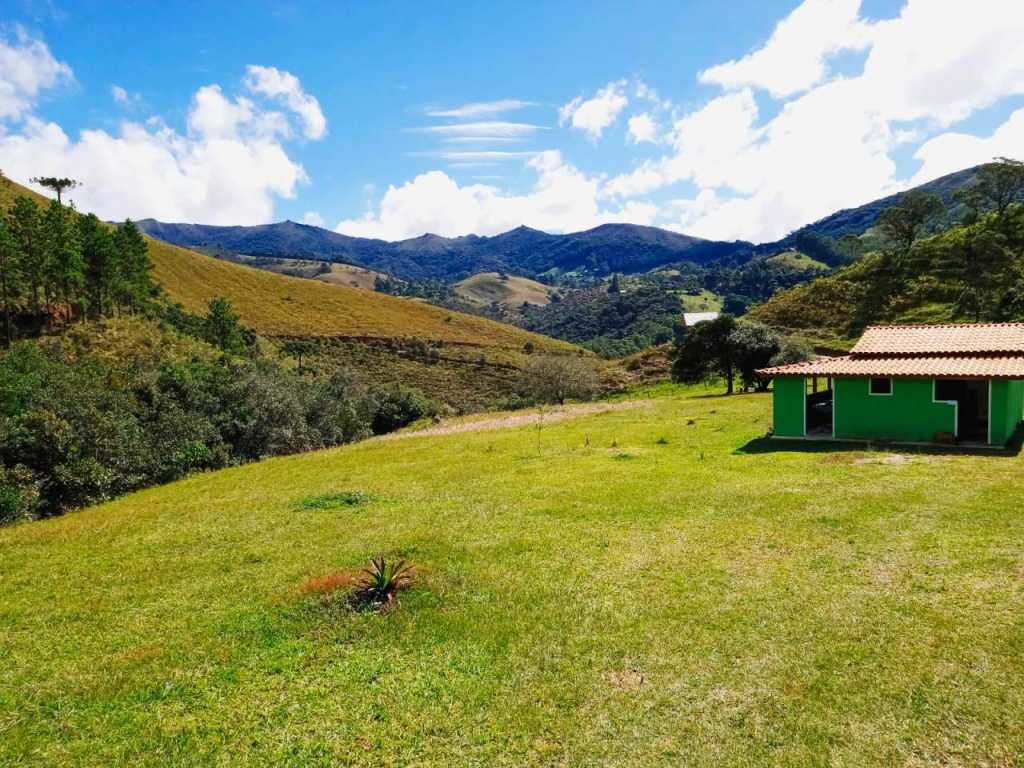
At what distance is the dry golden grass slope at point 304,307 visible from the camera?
4112 inches

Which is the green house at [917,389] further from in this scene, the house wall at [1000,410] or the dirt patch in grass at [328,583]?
the dirt patch in grass at [328,583]

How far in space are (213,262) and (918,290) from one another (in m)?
129

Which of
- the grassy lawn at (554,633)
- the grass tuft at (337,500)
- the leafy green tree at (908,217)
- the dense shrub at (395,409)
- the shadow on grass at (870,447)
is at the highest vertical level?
the leafy green tree at (908,217)

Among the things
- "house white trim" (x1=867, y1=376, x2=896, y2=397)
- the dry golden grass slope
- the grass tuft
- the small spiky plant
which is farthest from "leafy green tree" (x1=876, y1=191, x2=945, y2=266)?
the small spiky plant

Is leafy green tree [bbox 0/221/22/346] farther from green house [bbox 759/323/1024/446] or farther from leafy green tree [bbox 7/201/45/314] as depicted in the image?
green house [bbox 759/323/1024/446]

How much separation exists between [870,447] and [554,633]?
1907 centimetres

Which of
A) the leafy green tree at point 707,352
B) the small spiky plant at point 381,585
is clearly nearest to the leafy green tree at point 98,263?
the leafy green tree at point 707,352

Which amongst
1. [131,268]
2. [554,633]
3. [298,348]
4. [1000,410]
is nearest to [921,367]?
[1000,410]

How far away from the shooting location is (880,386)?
82.7ft

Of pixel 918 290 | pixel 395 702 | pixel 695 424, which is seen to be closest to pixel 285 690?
pixel 395 702

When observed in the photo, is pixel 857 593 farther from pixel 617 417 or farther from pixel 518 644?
pixel 617 417

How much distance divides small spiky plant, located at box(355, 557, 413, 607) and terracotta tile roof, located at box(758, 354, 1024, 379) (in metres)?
20.5

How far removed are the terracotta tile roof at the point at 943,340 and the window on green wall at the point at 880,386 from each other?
109 inches

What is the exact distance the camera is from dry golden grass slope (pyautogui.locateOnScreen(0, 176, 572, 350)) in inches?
4112
